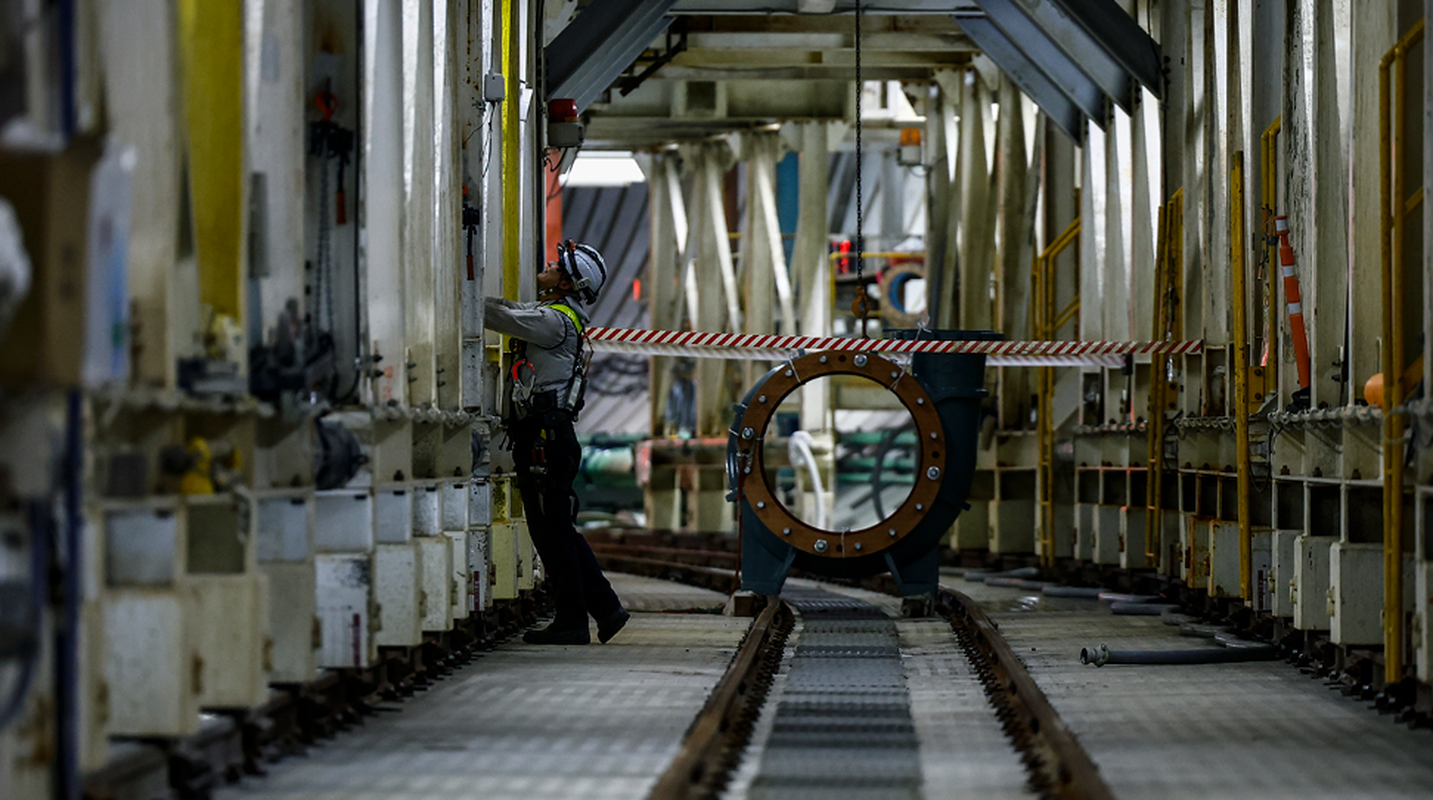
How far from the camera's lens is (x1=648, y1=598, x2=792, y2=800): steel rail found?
500 cm

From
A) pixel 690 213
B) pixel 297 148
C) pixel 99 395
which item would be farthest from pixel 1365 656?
pixel 690 213

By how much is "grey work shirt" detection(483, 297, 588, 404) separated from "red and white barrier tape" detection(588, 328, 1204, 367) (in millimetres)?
2567

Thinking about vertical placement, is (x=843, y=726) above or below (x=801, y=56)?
below

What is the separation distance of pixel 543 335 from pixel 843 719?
10.1 ft

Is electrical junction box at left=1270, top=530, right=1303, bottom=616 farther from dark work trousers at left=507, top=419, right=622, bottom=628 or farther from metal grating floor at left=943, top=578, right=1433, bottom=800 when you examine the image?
dark work trousers at left=507, top=419, right=622, bottom=628

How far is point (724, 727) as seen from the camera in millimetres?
6301

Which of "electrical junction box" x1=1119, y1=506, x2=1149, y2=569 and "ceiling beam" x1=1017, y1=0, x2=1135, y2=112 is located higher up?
"ceiling beam" x1=1017, y1=0, x2=1135, y2=112

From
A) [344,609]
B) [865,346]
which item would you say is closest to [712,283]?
[865,346]

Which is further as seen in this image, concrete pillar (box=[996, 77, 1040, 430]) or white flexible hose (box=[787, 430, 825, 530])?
white flexible hose (box=[787, 430, 825, 530])

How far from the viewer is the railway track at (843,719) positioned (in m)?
5.29

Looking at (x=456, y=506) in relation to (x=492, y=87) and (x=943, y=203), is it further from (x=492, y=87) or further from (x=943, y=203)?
(x=943, y=203)

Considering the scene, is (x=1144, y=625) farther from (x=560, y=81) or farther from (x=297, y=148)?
(x=297, y=148)

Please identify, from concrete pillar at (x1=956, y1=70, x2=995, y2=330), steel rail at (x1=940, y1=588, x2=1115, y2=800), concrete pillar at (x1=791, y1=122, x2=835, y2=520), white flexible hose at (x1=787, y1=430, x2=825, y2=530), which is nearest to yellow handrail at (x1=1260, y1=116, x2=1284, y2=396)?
steel rail at (x1=940, y1=588, x2=1115, y2=800)

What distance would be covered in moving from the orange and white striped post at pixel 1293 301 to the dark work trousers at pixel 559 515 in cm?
354
